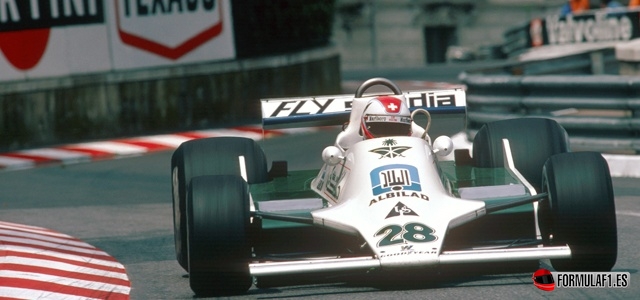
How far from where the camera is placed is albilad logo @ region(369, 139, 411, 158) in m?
8.20

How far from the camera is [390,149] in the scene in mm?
8258

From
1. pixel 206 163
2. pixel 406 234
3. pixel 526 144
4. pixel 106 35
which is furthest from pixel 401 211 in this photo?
pixel 106 35

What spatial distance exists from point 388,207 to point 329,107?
80.7 inches

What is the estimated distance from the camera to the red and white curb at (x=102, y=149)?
1692 cm

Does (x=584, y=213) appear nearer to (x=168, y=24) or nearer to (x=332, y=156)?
(x=332, y=156)

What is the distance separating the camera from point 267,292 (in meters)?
7.79

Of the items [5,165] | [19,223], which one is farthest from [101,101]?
[19,223]

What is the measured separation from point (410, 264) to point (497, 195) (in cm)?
116

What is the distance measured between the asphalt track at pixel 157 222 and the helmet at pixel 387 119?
943 mm

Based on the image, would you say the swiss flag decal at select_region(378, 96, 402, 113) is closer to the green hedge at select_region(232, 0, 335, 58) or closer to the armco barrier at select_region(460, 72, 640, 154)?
the armco barrier at select_region(460, 72, 640, 154)

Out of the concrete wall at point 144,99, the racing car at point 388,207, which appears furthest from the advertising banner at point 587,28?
the racing car at point 388,207

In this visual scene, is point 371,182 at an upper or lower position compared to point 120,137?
upper

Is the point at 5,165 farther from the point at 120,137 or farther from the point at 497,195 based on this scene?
the point at 497,195

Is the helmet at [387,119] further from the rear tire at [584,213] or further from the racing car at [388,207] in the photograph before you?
the rear tire at [584,213]
